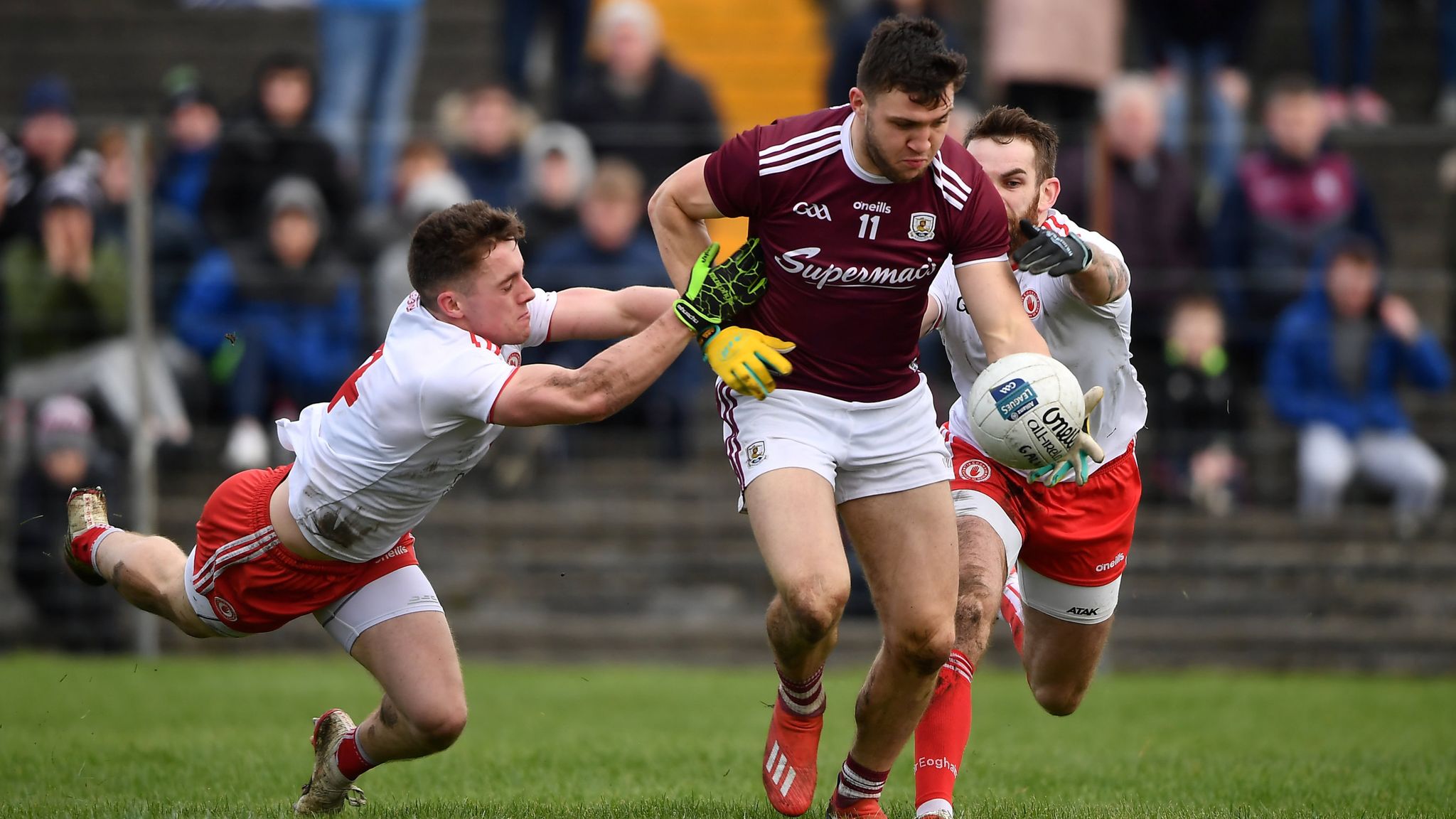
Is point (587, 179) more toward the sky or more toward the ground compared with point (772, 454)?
more toward the ground

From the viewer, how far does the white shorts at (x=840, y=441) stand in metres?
6.07

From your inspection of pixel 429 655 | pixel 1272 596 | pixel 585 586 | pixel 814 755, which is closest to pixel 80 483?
pixel 585 586

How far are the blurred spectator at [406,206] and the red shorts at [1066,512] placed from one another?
5.87 metres

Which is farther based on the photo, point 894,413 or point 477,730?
point 477,730

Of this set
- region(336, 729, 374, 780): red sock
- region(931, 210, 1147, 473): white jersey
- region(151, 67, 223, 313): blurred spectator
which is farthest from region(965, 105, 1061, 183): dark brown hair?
region(151, 67, 223, 313): blurred spectator

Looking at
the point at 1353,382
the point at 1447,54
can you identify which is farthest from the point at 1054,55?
the point at 1447,54

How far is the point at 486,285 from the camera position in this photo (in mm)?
6109

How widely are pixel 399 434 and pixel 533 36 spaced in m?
9.42

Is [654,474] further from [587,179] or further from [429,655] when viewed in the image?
[429,655]

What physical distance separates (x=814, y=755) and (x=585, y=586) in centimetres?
603

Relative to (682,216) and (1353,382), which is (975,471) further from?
(1353,382)

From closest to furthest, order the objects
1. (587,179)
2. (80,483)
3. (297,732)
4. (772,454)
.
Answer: (772,454), (297,732), (80,483), (587,179)

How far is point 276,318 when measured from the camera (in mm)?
11938

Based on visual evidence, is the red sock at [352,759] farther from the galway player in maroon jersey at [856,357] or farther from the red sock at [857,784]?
the red sock at [857,784]
